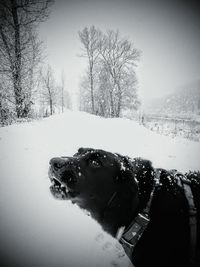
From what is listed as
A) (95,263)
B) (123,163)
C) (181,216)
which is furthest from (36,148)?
(181,216)

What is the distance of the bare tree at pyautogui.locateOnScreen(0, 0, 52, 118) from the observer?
9703mm

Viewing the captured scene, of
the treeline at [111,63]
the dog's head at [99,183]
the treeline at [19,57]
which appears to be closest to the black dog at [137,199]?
the dog's head at [99,183]

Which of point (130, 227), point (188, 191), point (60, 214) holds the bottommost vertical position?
point (60, 214)

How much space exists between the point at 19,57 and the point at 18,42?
0.90m

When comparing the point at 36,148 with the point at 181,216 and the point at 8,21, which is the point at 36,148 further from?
the point at 8,21

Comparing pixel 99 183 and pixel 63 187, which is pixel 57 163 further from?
pixel 99 183

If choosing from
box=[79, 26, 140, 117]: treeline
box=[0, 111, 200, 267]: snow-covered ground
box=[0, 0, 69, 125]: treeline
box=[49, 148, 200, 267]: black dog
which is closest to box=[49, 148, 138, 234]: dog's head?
box=[49, 148, 200, 267]: black dog

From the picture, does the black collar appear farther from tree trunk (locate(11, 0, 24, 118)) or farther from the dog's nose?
tree trunk (locate(11, 0, 24, 118))

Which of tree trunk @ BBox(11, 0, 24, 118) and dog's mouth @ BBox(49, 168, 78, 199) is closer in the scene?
dog's mouth @ BBox(49, 168, 78, 199)

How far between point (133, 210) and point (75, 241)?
66.5 inches

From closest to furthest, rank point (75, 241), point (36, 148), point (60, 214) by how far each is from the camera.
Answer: point (75, 241) < point (60, 214) < point (36, 148)

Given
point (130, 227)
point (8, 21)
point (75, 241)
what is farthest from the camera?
point (8, 21)

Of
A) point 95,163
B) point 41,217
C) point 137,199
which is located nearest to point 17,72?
point 41,217

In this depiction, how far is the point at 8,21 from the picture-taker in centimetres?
979
